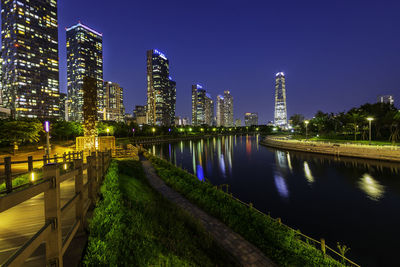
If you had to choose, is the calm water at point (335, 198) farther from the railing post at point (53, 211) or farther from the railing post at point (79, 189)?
the railing post at point (53, 211)

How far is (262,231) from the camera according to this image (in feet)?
29.9

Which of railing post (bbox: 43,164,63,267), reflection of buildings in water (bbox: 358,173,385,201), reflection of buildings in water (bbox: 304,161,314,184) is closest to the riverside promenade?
reflection of buildings in water (bbox: 358,173,385,201)

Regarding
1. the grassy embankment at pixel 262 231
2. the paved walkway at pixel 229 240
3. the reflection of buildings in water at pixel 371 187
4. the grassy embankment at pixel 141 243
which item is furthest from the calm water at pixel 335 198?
the grassy embankment at pixel 141 243

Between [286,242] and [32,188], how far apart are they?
9086 millimetres

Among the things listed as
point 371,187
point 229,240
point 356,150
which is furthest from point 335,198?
point 356,150

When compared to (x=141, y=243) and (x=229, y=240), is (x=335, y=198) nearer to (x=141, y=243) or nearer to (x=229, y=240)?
(x=229, y=240)

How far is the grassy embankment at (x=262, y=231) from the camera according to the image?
735 cm

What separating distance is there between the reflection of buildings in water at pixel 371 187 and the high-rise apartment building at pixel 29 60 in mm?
174612

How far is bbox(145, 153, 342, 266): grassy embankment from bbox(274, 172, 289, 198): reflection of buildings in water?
10390 mm

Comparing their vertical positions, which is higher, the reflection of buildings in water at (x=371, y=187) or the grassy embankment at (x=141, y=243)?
the grassy embankment at (x=141, y=243)

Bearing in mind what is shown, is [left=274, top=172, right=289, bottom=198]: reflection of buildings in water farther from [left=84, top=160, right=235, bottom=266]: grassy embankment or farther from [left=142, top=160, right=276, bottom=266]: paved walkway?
[left=84, top=160, right=235, bottom=266]: grassy embankment

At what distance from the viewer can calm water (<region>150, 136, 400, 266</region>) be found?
11.7 metres

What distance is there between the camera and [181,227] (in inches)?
344

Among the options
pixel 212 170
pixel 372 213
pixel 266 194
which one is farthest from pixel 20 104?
pixel 372 213
